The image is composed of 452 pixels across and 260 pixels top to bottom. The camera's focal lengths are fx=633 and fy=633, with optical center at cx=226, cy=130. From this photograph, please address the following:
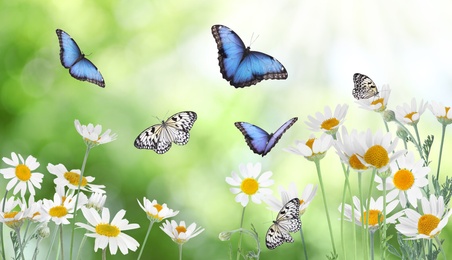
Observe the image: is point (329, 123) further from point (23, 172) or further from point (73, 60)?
point (73, 60)

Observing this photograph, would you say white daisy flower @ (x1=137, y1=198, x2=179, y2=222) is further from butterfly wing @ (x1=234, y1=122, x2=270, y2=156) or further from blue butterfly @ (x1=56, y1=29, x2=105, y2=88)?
blue butterfly @ (x1=56, y1=29, x2=105, y2=88)

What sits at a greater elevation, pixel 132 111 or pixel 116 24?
pixel 116 24

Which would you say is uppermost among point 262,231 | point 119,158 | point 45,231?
point 119,158

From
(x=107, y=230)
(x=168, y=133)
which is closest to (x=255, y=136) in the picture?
(x=168, y=133)

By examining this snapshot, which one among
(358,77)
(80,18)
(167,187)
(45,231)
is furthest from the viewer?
(80,18)

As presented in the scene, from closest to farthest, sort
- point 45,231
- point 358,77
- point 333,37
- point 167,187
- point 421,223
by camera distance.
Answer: point 421,223 < point 45,231 < point 358,77 < point 167,187 < point 333,37

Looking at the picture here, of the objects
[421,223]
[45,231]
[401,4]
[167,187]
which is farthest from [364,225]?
[401,4]

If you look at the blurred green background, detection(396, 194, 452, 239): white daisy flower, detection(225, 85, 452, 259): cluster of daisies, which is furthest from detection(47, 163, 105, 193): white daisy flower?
the blurred green background

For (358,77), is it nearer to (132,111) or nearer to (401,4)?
(132,111)

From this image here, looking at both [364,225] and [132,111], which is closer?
[364,225]
